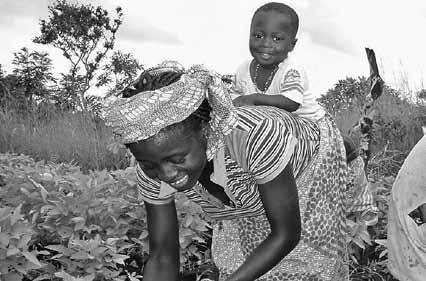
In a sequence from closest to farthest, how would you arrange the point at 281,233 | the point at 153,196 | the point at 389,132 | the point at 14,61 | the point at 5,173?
the point at 281,233 < the point at 153,196 < the point at 5,173 < the point at 389,132 < the point at 14,61

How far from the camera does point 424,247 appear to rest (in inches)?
80.3

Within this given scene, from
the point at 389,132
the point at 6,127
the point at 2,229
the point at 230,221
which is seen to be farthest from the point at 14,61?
the point at 230,221

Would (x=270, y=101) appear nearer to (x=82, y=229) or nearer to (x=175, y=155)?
(x=175, y=155)

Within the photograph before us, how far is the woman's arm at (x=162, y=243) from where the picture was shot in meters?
2.00

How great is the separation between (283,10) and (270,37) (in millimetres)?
116

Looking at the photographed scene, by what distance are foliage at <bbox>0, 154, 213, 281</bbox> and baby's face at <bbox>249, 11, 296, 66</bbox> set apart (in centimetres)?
106

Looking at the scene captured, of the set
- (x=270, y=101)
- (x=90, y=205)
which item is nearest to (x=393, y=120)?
(x=90, y=205)

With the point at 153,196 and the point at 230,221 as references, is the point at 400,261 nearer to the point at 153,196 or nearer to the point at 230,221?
the point at 230,221

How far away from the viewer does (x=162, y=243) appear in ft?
6.73

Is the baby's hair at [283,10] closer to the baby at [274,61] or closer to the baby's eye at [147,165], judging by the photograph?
the baby at [274,61]

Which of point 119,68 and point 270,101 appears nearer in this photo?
point 270,101

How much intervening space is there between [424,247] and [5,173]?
3071 millimetres

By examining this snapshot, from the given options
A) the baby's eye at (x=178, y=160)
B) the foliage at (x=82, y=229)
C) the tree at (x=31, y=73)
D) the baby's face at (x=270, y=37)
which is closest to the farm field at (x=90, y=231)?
the foliage at (x=82, y=229)

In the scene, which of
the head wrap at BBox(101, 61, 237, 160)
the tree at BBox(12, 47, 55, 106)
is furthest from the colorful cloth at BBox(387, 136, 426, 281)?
the tree at BBox(12, 47, 55, 106)
